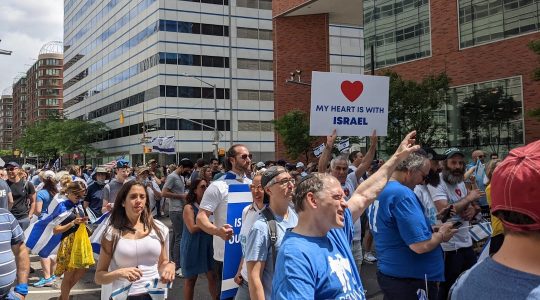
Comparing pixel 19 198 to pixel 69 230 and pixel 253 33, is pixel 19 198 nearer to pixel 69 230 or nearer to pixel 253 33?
pixel 69 230

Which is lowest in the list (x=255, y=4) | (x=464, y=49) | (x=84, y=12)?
(x=464, y=49)

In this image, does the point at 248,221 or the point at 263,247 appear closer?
the point at 263,247

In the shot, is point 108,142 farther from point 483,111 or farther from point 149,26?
point 483,111

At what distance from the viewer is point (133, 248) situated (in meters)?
3.83

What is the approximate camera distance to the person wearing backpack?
330 cm

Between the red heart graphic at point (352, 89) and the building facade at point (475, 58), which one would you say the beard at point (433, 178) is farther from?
the building facade at point (475, 58)

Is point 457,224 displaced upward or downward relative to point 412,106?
downward

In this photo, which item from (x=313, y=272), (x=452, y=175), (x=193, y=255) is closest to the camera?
(x=313, y=272)

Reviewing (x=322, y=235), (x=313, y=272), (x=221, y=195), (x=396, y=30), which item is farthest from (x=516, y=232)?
(x=396, y=30)

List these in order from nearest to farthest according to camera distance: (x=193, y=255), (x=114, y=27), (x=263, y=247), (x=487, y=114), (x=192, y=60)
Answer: (x=263, y=247)
(x=193, y=255)
(x=487, y=114)
(x=192, y=60)
(x=114, y=27)

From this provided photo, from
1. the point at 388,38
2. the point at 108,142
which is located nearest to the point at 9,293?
the point at 388,38

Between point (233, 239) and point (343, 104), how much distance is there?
2374mm

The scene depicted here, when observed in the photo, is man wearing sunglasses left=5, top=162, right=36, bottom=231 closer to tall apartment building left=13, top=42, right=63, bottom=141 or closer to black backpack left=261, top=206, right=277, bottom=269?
black backpack left=261, top=206, right=277, bottom=269

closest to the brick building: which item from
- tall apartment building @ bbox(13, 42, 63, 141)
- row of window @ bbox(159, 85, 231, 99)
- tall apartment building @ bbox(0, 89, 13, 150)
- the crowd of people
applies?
the crowd of people
